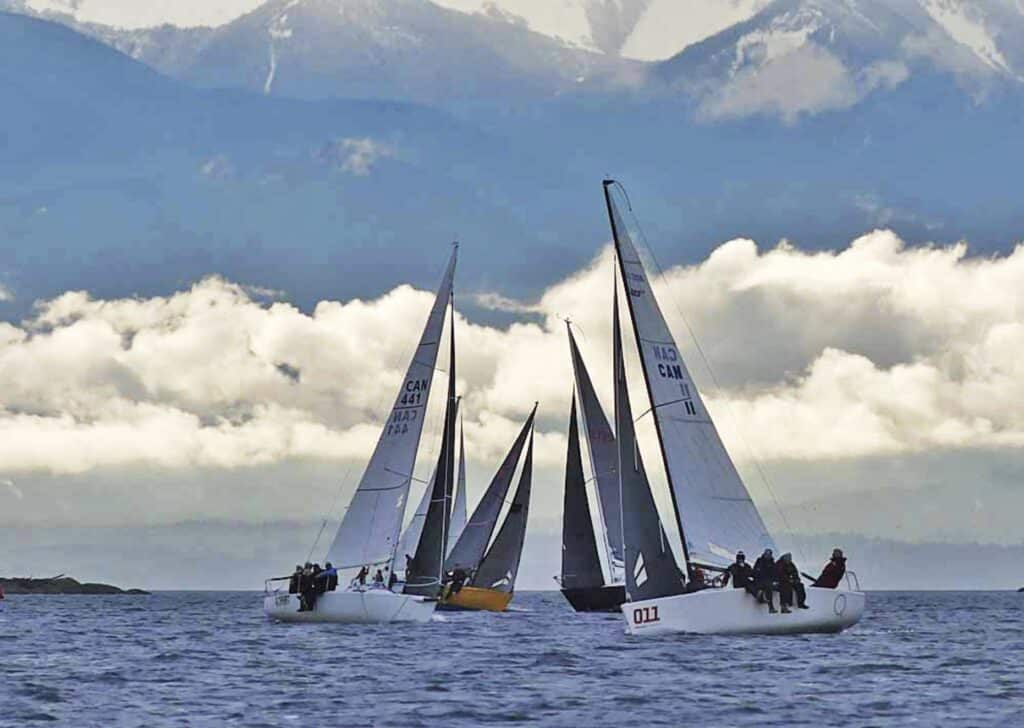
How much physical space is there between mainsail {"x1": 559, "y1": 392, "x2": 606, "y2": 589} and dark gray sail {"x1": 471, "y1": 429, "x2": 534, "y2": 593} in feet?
10.6

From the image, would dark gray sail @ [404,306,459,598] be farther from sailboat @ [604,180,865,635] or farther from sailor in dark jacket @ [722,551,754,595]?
sailor in dark jacket @ [722,551,754,595]

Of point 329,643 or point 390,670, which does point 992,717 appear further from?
point 329,643

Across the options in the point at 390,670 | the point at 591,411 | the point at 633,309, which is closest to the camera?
the point at 390,670

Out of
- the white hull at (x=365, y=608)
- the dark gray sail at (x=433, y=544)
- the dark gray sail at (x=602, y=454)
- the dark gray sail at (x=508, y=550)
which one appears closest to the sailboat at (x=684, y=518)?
the white hull at (x=365, y=608)

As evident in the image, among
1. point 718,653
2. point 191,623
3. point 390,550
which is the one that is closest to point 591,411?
point 390,550

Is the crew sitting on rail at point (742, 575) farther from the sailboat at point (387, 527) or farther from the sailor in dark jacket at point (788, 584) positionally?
the sailboat at point (387, 527)

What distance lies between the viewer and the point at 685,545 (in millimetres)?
46906

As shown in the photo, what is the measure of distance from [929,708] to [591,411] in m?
42.9

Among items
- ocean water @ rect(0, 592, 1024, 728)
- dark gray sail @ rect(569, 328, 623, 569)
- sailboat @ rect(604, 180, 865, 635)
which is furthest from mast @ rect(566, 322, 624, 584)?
sailboat @ rect(604, 180, 865, 635)

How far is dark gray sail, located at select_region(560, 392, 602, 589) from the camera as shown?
248 ft

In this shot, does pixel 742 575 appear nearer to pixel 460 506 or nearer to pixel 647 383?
pixel 647 383

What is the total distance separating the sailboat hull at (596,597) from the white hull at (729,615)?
27532mm

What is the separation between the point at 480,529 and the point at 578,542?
4.85 meters

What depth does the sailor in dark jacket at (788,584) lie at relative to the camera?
150 feet
